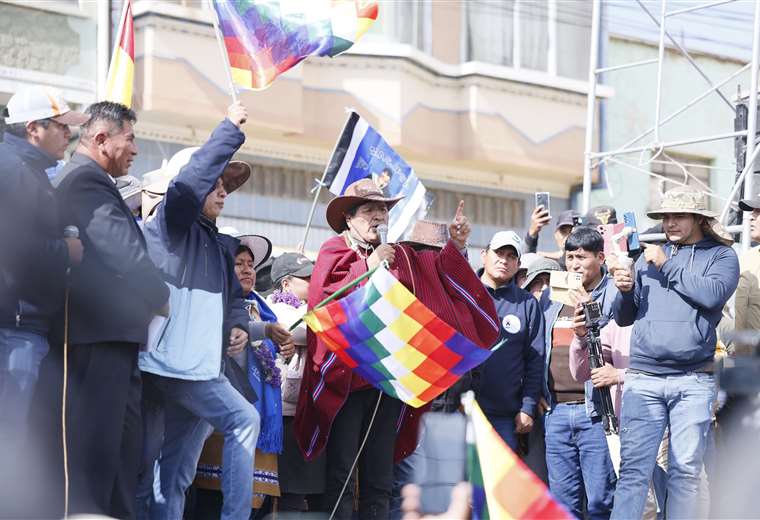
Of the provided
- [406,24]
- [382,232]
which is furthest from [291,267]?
[406,24]

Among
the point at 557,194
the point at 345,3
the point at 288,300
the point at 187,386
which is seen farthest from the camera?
the point at 557,194

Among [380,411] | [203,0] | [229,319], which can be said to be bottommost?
[380,411]

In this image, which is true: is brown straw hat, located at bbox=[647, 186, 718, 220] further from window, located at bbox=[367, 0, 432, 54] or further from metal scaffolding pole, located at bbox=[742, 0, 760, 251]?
window, located at bbox=[367, 0, 432, 54]

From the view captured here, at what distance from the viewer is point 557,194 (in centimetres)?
2017

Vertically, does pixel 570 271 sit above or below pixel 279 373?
above

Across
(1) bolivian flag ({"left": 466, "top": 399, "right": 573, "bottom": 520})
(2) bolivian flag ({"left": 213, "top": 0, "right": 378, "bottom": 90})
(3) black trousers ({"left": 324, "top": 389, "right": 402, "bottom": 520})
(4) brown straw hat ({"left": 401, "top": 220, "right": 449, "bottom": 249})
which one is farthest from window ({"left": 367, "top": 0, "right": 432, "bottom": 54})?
(1) bolivian flag ({"left": 466, "top": 399, "right": 573, "bottom": 520})

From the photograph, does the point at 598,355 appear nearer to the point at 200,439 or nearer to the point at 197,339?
the point at 200,439

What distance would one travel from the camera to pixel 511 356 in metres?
8.99

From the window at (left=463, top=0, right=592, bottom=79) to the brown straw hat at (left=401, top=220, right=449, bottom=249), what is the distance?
408 inches

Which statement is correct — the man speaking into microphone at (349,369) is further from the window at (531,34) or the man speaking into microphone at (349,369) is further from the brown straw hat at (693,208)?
the window at (531,34)

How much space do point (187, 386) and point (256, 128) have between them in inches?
399

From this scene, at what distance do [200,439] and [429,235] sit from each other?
2.38 metres

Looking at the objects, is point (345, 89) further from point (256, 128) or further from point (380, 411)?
point (380, 411)

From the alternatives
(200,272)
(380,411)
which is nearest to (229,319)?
(200,272)
